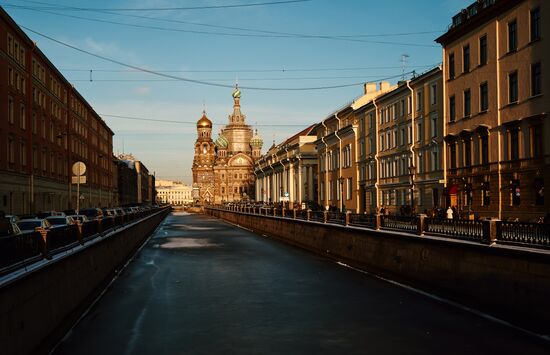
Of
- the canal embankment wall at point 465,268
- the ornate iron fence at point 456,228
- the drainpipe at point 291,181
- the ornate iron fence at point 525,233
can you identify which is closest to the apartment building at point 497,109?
the canal embankment wall at point 465,268

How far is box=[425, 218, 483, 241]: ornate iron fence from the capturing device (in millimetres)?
20266

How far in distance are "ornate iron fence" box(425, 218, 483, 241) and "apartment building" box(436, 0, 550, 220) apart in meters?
11.8

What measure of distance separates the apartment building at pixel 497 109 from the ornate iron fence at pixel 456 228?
11.8 m

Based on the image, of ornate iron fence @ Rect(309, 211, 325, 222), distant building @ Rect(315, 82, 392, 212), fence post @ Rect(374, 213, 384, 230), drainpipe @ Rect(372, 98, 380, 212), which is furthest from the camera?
distant building @ Rect(315, 82, 392, 212)

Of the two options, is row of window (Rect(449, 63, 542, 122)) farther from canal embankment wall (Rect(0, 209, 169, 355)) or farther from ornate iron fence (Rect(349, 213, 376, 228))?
canal embankment wall (Rect(0, 209, 169, 355))

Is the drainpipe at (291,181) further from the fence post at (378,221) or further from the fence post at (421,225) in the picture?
the fence post at (421,225)

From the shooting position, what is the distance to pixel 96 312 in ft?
64.2

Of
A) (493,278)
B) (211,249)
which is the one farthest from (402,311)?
(211,249)

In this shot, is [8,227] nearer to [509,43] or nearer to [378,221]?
[378,221]

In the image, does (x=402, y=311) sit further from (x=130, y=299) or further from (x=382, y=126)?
(x=382, y=126)

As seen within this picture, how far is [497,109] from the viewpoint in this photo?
3831cm

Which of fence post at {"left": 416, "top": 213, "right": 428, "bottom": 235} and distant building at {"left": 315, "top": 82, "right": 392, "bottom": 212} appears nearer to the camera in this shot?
fence post at {"left": 416, "top": 213, "right": 428, "bottom": 235}

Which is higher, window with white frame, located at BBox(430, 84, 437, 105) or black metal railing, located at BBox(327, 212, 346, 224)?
window with white frame, located at BBox(430, 84, 437, 105)

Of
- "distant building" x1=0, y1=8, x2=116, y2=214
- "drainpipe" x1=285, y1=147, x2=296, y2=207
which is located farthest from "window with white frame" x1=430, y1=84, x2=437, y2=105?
"drainpipe" x1=285, y1=147, x2=296, y2=207
